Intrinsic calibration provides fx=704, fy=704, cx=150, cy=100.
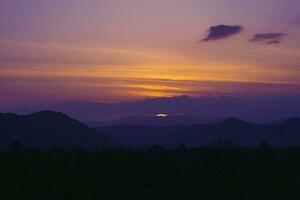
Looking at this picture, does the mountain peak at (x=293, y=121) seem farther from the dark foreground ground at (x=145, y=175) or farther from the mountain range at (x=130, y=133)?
the dark foreground ground at (x=145, y=175)

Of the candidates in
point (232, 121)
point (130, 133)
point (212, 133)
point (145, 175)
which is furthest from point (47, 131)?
point (145, 175)

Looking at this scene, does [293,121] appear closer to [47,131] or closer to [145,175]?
[47,131]

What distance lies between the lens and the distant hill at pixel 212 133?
371ft

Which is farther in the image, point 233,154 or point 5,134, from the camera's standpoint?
point 5,134

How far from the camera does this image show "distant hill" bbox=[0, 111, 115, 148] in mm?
87938

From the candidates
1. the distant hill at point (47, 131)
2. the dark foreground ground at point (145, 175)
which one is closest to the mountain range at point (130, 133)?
the distant hill at point (47, 131)

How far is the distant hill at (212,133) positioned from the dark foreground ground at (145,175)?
2583 inches

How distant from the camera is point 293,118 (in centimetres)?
12950

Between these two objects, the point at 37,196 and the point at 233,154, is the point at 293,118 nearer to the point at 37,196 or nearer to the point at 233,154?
the point at 233,154

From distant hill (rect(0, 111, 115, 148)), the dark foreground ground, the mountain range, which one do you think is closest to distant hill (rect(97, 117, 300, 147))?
the mountain range

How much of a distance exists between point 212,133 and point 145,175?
88.7 meters

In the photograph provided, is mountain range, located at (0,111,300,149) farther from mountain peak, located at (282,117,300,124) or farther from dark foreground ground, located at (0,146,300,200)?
dark foreground ground, located at (0,146,300,200)

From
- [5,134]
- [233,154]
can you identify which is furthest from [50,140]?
[233,154]

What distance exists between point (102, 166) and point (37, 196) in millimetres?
5530
